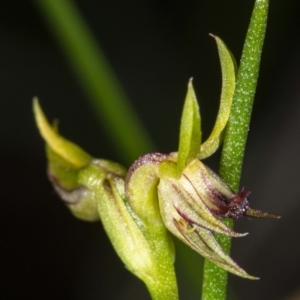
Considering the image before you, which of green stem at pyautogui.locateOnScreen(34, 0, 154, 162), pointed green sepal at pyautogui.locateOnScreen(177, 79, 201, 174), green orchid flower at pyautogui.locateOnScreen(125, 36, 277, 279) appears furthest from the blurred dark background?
pointed green sepal at pyautogui.locateOnScreen(177, 79, 201, 174)

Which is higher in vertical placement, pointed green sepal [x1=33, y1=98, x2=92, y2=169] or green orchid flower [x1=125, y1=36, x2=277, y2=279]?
pointed green sepal [x1=33, y1=98, x2=92, y2=169]

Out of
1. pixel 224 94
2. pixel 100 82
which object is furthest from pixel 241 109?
pixel 100 82

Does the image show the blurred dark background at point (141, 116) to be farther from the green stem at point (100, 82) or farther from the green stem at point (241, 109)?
the green stem at point (241, 109)

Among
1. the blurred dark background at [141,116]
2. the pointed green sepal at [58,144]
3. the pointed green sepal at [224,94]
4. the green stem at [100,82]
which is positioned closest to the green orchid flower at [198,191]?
the pointed green sepal at [224,94]

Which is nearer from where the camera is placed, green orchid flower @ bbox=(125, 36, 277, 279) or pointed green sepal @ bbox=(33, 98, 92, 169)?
green orchid flower @ bbox=(125, 36, 277, 279)

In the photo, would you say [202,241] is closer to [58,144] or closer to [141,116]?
[58,144]

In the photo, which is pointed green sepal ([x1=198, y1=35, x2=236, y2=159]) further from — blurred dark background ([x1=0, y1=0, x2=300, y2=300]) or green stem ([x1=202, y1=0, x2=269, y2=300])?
blurred dark background ([x1=0, y1=0, x2=300, y2=300])

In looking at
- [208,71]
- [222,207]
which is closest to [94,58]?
[208,71]
